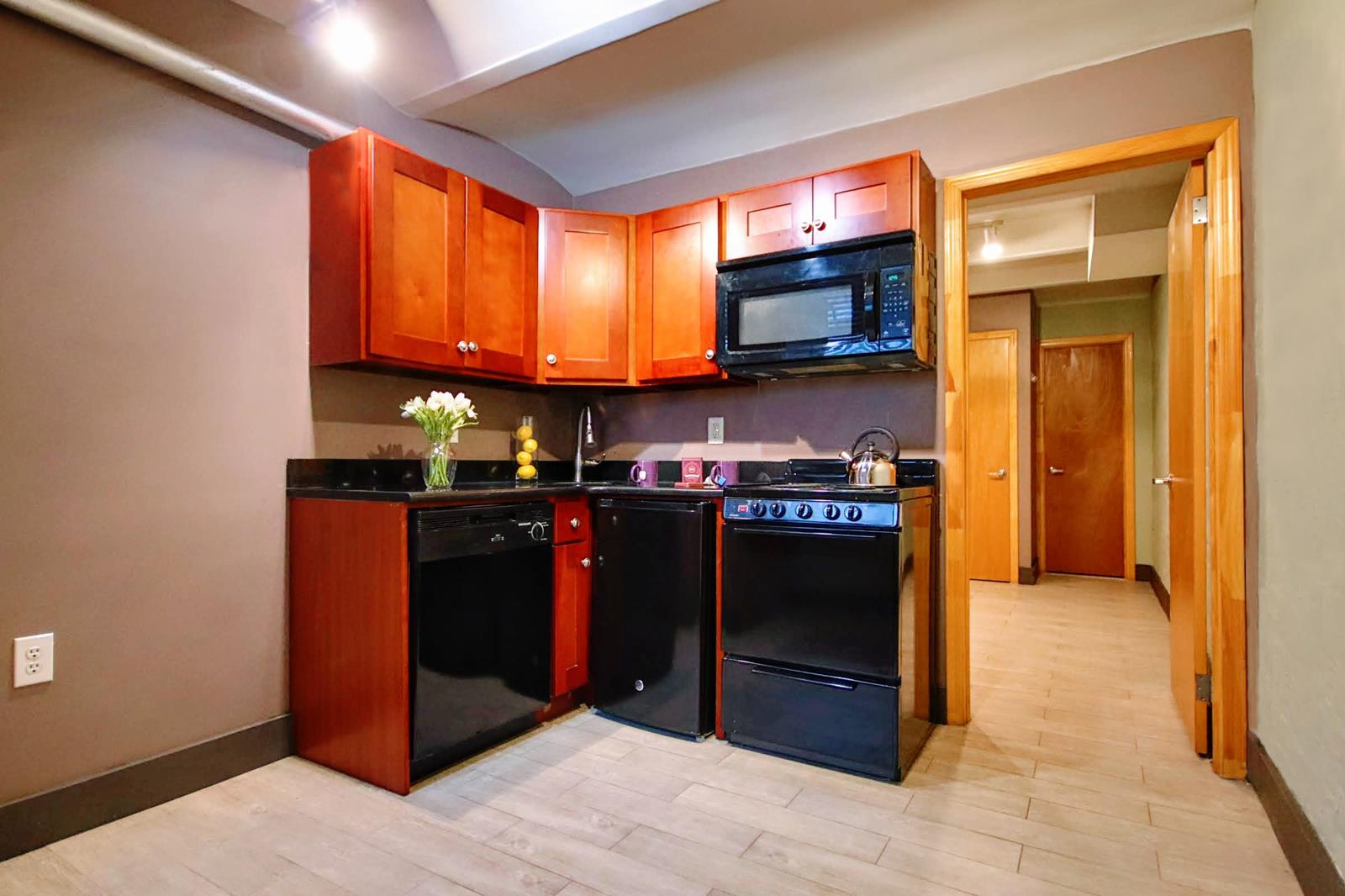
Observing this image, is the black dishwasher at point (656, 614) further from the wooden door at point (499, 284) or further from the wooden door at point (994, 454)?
the wooden door at point (994, 454)

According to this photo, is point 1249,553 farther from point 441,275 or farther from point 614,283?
point 441,275

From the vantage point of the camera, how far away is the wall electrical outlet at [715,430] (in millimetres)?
3270

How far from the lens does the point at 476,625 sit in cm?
227

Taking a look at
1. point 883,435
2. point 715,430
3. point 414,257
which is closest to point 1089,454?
point 883,435

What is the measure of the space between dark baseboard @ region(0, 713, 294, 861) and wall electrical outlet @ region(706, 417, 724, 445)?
2.08 meters

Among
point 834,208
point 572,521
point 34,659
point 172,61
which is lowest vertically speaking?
point 34,659

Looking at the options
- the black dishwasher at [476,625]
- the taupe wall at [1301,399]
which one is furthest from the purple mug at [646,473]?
the taupe wall at [1301,399]

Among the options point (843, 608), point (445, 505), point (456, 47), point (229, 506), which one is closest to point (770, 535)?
point (843, 608)

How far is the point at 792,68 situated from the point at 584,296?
1282 mm

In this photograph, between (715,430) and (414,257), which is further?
(715,430)

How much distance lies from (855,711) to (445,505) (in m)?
1.51

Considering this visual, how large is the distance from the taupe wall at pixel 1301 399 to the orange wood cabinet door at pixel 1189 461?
0.24 metres

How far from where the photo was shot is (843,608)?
222 centimetres

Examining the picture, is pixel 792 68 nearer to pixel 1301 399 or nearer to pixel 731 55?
pixel 731 55
